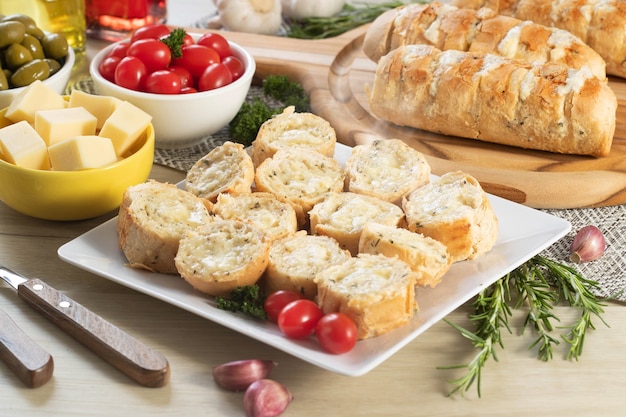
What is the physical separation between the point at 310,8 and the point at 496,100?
211cm

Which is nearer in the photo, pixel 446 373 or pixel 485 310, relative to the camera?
pixel 446 373

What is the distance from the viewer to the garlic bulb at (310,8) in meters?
5.75

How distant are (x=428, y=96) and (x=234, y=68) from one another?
100 centimetres

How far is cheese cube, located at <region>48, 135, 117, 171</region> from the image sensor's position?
10.8ft

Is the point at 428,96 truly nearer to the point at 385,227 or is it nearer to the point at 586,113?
the point at 586,113

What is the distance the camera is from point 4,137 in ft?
10.9

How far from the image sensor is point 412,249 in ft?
9.52

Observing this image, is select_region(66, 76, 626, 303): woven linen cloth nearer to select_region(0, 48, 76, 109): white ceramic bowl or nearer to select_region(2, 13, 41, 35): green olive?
select_region(0, 48, 76, 109): white ceramic bowl

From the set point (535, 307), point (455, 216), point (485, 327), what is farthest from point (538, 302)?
point (455, 216)

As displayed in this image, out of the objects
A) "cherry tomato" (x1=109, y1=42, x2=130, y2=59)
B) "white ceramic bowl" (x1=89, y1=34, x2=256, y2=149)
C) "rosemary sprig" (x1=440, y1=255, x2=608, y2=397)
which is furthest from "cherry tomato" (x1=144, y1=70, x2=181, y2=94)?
"rosemary sprig" (x1=440, y1=255, x2=608, y2=397)

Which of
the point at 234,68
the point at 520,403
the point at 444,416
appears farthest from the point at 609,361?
the point at 234,68

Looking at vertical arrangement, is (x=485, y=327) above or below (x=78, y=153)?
below

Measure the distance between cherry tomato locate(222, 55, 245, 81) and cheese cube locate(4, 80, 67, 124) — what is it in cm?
96

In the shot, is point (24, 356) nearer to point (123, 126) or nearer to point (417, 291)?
point (123, 126)
